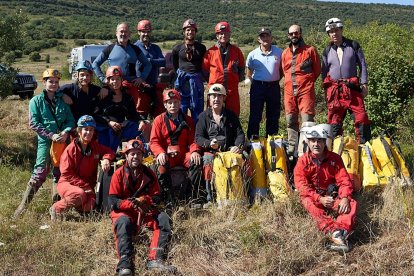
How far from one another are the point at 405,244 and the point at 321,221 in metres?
1.01

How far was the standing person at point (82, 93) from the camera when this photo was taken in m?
7.22

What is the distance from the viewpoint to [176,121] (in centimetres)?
715

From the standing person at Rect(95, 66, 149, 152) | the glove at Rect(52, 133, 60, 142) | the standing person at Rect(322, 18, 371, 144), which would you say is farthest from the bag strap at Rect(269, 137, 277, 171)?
the glove at Rect(52, 133, 60, 142)

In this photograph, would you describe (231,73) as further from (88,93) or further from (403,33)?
(403,33)

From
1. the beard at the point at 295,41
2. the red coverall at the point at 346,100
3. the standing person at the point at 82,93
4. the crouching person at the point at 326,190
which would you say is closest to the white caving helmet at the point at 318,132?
the crouching person at the point at 326,190

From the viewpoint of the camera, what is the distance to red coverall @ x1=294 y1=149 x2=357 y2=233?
585 centimetres

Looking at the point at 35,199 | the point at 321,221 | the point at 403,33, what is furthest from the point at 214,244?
the point at 403,33

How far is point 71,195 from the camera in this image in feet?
20.8

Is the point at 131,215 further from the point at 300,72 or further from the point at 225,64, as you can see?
the point at 300,72

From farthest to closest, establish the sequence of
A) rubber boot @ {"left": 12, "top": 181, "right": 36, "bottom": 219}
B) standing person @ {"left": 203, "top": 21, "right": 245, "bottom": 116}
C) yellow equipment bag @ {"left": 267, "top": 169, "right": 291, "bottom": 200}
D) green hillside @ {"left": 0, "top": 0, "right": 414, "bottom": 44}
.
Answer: green hillside @ {"left": 0, "top": 0, "right": 414, "bottom": 44}
standing person @ {"left": 203, "top": 21, "right": 245, "bottom": 116}
rubber boot @ {"left": 12, "top": 181, "right": 36, "bottom": 219}
yellow equipment bag @ {"left": 267, "top": 169, "right": 291, "bottom": 200}

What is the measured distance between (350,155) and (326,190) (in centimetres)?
105

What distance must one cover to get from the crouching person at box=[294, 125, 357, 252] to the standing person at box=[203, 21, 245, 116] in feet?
7.36

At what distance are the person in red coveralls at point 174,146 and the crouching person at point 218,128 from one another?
0.58 ft

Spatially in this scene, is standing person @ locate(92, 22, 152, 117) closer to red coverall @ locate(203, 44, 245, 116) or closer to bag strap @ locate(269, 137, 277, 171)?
red coverall @ locate(203, 44, 245, 116)
